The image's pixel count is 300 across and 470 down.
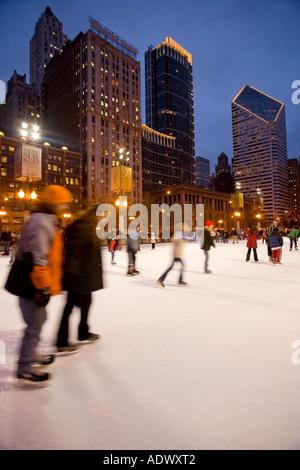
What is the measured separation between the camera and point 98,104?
2997 inches

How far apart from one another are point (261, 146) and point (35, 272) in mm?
142356

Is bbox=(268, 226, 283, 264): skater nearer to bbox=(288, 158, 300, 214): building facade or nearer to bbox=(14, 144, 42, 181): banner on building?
bbox=(14, 144, 42, 181): banner on building

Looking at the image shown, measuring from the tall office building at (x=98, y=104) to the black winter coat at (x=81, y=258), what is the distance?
221 ft

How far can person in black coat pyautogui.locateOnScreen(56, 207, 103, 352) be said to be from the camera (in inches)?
108

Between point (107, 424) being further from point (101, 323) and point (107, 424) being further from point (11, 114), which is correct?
point (11, 114)

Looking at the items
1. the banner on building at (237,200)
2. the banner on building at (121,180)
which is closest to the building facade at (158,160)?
the banner on building at (237,200)

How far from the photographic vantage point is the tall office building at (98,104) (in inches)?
2940

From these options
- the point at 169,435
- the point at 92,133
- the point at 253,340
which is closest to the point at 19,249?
the point at 169,435

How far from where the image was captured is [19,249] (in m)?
2.09

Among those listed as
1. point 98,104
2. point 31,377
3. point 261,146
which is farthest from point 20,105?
point 31,377

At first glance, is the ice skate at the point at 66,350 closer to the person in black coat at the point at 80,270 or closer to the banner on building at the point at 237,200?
the person in black coat at the point at 80,270

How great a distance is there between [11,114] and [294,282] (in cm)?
12148

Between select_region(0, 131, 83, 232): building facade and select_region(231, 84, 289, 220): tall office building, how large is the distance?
73030mm

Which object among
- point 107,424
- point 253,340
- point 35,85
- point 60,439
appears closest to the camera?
point 60,439
